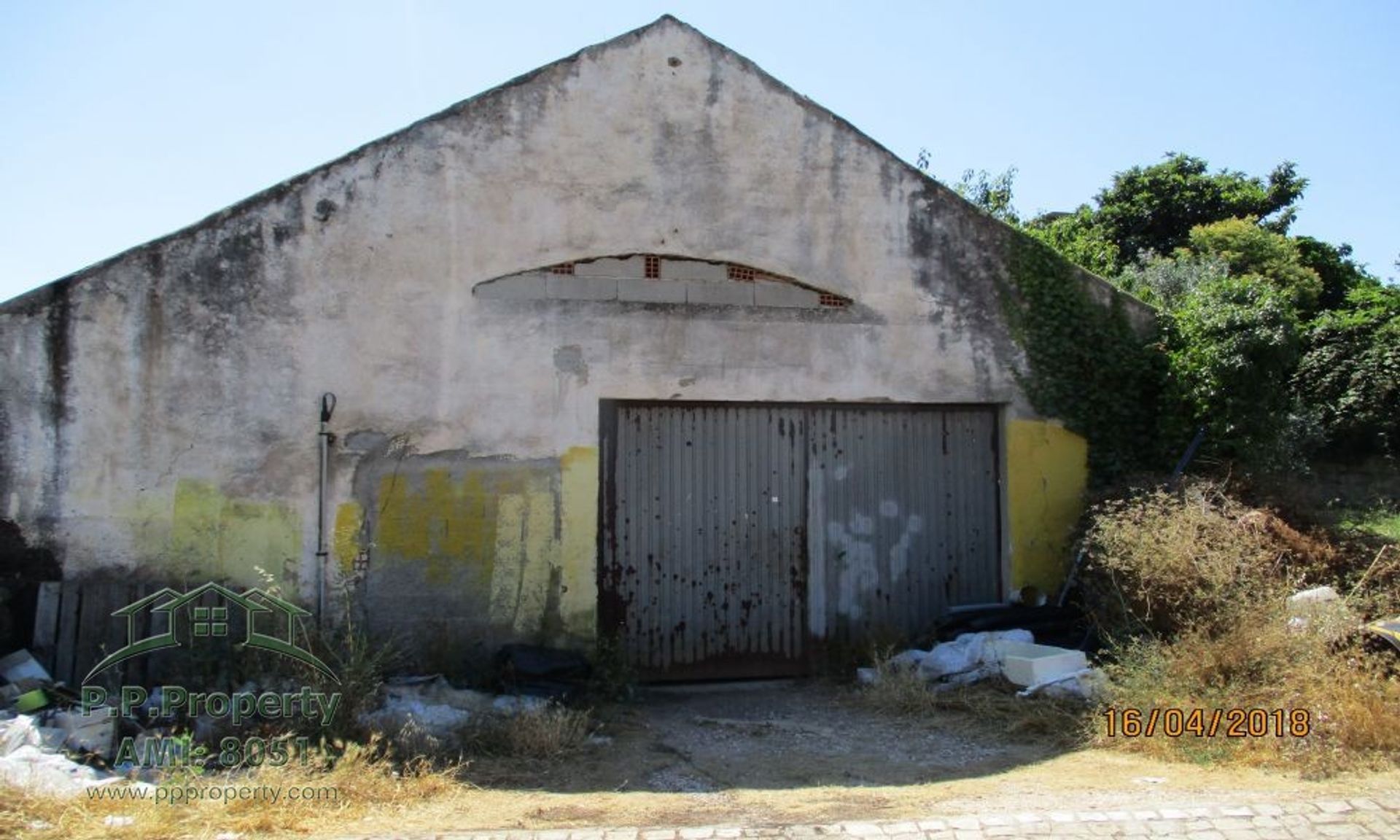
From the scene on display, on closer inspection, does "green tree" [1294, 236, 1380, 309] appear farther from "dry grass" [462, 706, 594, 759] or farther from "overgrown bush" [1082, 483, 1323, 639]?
"dry grass" [462, 706, 594, 759]

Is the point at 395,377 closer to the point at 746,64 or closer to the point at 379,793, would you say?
the point at 379,793

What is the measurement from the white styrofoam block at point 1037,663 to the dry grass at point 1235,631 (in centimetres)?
32

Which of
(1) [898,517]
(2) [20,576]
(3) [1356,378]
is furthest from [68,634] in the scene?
(3) [1356,378]

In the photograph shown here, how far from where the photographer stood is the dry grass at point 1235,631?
563cm

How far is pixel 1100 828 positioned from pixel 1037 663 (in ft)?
8.03

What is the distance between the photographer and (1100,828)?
186 inches

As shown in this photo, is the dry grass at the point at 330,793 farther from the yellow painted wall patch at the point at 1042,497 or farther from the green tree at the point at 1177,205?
the green tree at the point at 1177,205

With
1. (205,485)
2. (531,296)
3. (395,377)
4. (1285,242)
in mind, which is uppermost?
(1285,242)

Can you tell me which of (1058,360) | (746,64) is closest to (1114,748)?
(1058,360)

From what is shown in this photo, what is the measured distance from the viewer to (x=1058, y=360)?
884cm

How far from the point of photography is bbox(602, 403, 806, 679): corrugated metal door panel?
26.5ft

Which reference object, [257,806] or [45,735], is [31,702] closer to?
[45,735]

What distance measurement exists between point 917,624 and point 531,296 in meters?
4.27

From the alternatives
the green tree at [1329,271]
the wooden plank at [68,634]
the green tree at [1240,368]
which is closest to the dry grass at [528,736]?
the wooden plank at [68,634]
